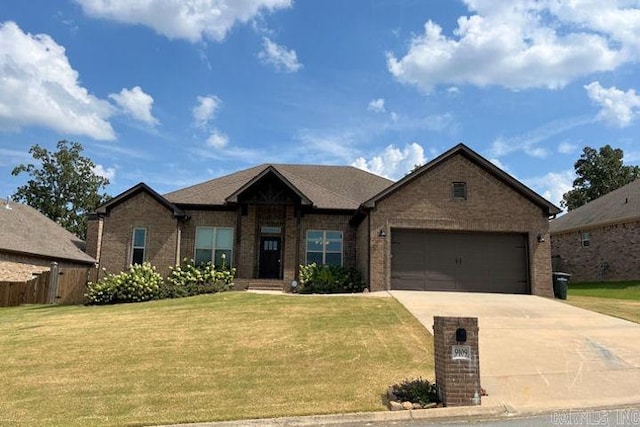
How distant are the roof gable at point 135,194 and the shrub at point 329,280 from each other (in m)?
6.04

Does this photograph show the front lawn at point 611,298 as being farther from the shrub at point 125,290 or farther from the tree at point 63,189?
the tree at point 63,189

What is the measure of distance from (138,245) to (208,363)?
1393cm

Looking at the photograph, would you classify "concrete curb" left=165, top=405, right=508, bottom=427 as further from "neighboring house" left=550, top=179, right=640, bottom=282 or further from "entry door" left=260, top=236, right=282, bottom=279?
"neighboring house" left=550, top=179, right=640, bottom=282

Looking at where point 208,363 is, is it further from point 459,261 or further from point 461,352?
point 459,261

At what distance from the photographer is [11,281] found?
76.2 feet

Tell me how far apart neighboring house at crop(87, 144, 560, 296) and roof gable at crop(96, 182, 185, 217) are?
51 mm

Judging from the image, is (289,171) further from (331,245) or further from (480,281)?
(480,281)

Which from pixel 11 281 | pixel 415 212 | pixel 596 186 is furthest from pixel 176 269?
pixel 596 186

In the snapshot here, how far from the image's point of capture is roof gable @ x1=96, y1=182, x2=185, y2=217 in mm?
21822

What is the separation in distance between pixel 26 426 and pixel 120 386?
67.6 inches

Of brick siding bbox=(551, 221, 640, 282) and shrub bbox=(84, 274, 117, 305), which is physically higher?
A: brick siding bbox=(551, 221, 640, 282)

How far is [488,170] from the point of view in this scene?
66.5 feet

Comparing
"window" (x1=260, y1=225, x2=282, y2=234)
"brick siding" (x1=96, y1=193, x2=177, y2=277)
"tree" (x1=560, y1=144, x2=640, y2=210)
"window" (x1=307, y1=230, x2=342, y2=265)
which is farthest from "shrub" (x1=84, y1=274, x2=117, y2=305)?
"tree" (x1=560, y1=144, x2=640, y2=210)

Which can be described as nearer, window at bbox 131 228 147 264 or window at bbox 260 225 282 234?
window at bbox 131 228 147 264
